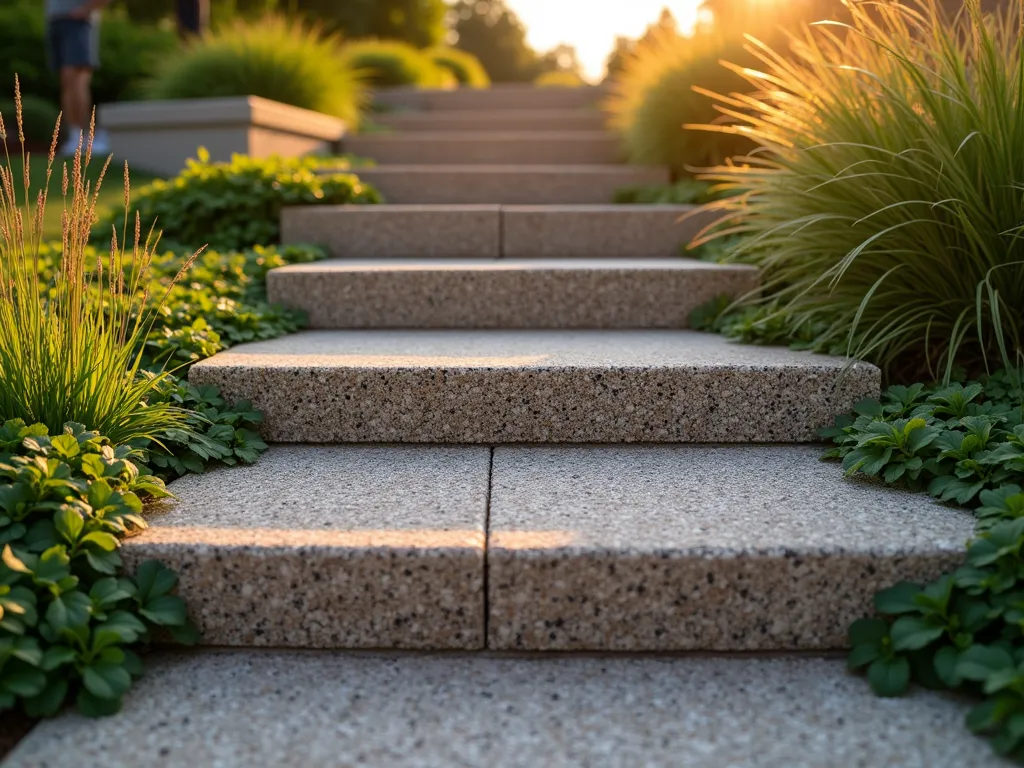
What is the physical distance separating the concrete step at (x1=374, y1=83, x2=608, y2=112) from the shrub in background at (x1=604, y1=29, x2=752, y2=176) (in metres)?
2.93

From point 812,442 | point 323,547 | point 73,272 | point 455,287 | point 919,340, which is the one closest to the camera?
point 323,547

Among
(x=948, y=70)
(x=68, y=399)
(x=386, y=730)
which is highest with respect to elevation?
(x=948, y=70)

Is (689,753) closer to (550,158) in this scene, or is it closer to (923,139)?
(923,139)

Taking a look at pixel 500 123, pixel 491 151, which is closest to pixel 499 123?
pixel 500 123

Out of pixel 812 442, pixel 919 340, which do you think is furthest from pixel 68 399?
pixel 919 340

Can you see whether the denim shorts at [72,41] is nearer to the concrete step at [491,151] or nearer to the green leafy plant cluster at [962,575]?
the concrete step at [491,151]

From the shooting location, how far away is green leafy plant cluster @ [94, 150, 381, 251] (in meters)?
3.46

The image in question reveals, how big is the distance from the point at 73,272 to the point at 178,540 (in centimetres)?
60

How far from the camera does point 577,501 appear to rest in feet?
5.65

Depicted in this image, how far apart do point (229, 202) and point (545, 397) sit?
2021 mm

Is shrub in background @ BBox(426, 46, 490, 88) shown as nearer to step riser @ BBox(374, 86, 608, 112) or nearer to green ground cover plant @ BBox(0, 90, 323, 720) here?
step riser @ BBox(374, 86, 608, 112)

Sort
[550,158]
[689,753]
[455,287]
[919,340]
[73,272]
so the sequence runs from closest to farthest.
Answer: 1. [689,753]
2. [73,272]
3. [919,340]
4. [455,287]
5. [550,158]

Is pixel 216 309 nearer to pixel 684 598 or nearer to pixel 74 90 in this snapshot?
pixel 684 598

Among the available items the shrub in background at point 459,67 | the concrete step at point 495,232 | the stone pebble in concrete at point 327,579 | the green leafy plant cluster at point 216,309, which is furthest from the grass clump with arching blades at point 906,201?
the shrub in background at point 459,67
